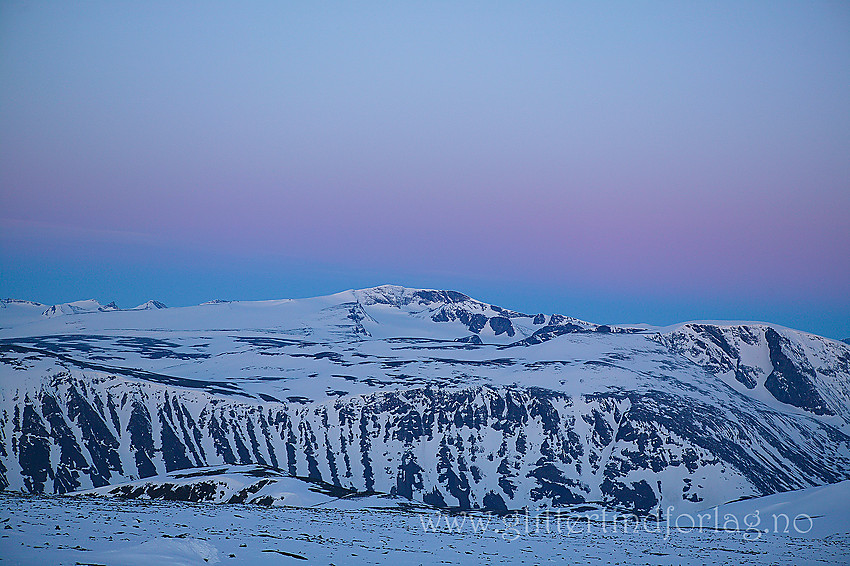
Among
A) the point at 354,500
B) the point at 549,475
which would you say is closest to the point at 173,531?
the point at 354,500

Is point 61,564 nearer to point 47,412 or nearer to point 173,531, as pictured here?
point 173,531

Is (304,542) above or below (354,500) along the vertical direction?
above

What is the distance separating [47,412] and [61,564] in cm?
18107

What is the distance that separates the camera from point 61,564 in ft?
95.3

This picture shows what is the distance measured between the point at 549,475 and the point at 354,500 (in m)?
105

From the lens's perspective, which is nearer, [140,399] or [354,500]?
[354,500]

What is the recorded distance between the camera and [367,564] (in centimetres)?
3850

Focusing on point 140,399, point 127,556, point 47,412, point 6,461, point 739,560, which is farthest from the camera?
point 140,399

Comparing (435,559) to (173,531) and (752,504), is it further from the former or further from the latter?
(752,504)

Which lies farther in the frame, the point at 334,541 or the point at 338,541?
the point at 338,541

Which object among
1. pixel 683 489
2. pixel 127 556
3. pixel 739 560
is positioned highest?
pixel 127 556

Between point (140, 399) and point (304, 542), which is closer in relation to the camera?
point (304, 542)

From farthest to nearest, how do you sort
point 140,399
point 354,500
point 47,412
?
point 140,399
point 47,412
point 354,500

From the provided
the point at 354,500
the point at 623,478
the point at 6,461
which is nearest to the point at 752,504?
the point at 354,500
